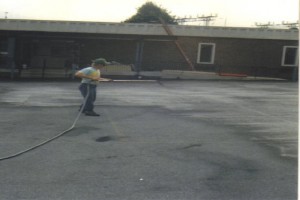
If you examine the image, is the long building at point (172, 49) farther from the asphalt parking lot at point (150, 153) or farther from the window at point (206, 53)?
the asphalt parking lot at point (150, 153)

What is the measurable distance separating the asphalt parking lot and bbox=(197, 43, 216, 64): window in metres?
15.1

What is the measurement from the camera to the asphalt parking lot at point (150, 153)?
519cm

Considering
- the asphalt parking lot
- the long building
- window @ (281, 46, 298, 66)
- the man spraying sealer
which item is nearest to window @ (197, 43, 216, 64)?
the long building

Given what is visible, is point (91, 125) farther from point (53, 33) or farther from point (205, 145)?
point (53, 33)

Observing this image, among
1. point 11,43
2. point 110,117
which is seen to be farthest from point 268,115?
point 11,43

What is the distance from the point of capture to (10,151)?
22.9 feet

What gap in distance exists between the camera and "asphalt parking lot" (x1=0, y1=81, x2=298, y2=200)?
204 inches

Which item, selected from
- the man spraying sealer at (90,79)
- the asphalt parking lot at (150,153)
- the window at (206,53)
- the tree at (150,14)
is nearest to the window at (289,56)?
the window at (206,53)

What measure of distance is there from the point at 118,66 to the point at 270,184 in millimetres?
22178

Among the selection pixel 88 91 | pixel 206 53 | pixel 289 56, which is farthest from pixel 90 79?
pixel 289 56

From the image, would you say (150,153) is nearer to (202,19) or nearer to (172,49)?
(172,49)

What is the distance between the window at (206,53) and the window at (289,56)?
17.1 feet

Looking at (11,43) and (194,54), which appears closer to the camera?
(11,43)

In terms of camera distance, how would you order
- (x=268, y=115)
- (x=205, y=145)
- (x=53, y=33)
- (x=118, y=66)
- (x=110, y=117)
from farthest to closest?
(x=118, y=66), (x=53, y=33), (x=268, y=115), (x=110, y=117), (x=205, y=145)
